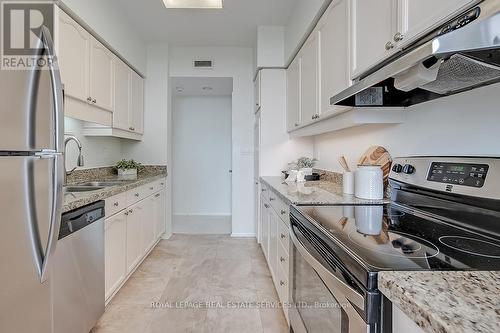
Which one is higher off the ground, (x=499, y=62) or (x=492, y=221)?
(x=499, y=62)

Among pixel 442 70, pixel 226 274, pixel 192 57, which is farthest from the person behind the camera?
pixel 192 57

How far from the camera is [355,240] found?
94 centimetres

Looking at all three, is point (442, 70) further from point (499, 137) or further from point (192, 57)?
point (192, 57)

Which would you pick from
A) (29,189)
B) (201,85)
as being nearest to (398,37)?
(29,189)

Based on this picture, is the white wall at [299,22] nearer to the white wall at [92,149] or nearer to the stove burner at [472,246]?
the stove burner at [472,246]

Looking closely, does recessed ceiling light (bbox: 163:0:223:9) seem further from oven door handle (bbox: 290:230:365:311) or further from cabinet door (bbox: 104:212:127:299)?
oven door handle (bbox: 290:230:365:311)

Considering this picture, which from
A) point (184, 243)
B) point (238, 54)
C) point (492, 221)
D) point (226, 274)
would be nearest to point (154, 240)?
point (184, 243)

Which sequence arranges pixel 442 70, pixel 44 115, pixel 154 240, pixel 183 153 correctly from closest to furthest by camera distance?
1. pixel 442 70
2. pixel 44 115
3. pixel 154 240
4. pixel 183 153

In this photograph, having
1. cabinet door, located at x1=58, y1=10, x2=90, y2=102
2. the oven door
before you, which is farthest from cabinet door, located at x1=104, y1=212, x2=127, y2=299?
the oven door

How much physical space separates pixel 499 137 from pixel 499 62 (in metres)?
0.32

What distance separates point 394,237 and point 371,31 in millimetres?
1048

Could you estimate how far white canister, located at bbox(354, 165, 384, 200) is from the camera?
A: 1690 millimetres

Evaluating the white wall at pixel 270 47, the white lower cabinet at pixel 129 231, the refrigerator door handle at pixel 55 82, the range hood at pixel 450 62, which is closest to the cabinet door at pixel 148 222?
the white lower cabinet at pixel 129 231

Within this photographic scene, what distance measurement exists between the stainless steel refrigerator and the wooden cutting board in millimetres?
1808
